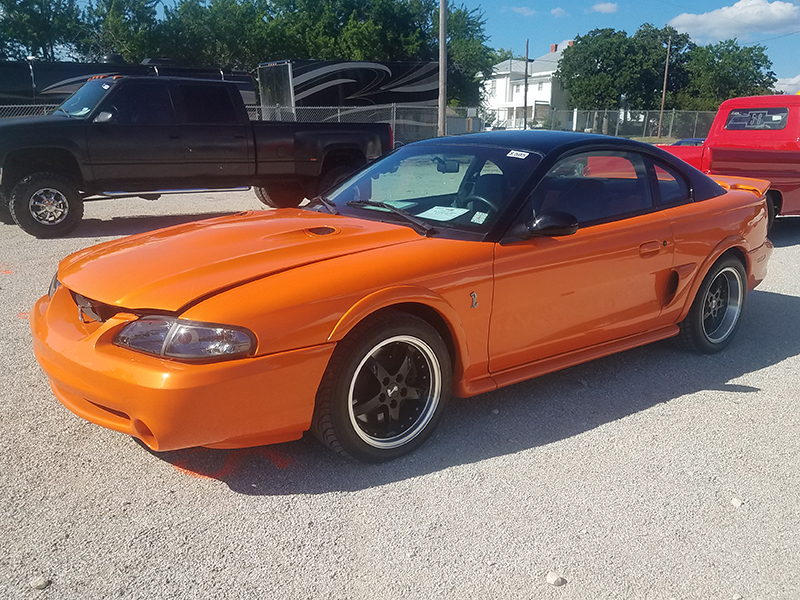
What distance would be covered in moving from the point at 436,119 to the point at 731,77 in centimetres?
4544

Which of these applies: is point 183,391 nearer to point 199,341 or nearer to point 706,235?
point 199,341

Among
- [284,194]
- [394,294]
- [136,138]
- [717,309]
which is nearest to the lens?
[394,294]

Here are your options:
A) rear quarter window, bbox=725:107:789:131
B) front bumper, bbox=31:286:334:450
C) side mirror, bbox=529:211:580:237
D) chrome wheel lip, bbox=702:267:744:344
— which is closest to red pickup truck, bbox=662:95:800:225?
rear quarter window, bbox=725:107:789:131

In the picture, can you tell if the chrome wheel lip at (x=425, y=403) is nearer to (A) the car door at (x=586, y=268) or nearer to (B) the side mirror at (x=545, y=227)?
(A) the car door at (x=586, y=268)

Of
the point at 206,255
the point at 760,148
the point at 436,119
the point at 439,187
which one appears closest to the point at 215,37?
the point at 436,119

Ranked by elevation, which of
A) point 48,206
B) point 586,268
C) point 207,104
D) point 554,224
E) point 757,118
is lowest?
point 48,206

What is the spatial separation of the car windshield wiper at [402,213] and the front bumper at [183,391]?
0.93 meters

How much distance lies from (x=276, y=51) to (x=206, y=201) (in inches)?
1284

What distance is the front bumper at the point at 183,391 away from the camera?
8.59ft

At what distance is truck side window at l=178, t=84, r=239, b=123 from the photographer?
391 inches

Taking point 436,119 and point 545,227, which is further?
point 436,119

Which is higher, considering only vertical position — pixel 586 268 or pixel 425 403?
pixel 586 268

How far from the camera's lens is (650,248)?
161 inches

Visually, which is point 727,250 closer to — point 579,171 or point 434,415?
point 579,171
